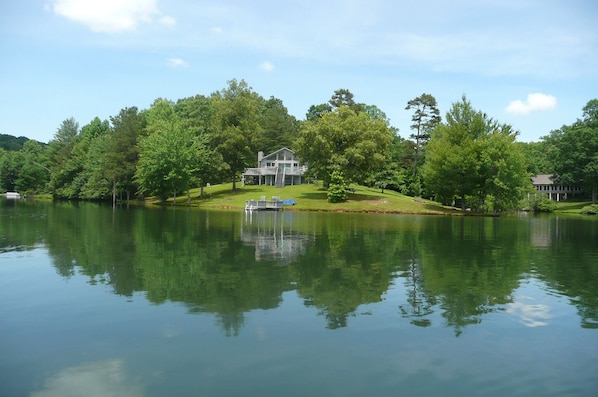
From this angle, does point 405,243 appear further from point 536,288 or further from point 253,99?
point 253,99

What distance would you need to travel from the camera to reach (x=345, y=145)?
74.2 meters

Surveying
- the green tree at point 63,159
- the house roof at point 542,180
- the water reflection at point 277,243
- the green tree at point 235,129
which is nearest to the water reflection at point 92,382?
the water reflection at point 277,243

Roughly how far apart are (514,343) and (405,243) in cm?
1638

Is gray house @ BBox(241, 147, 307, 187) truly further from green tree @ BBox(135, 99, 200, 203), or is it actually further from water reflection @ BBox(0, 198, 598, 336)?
water reflection @ BBox(0, 198, 598, 336)

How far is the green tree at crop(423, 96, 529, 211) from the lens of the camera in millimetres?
60938

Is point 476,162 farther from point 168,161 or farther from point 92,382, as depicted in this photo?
point 92,382

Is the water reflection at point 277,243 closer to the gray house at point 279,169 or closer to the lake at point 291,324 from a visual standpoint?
the lake at point 291,324

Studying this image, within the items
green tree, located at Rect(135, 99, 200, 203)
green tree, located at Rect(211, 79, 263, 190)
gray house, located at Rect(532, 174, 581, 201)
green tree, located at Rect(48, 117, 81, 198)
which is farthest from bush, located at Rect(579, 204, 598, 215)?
green tree, located at Rect(48, 117, 81, 198)

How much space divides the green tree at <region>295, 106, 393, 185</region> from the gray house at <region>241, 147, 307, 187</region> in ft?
46.2

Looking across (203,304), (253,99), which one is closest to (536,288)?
(203,304)

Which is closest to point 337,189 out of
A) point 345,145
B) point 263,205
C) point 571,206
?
point 345,145

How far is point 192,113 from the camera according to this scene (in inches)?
3848

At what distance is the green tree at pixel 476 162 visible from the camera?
60.9 meters

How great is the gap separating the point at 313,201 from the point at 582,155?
51.8 metres
